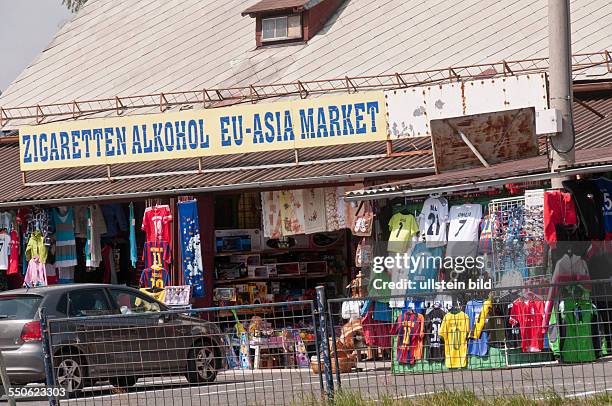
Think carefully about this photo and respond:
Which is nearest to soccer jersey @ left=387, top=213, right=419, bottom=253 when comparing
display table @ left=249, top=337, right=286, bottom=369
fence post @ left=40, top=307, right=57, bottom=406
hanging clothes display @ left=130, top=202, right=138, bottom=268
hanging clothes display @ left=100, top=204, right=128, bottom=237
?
display table @ left=249, top=337, right=286, bottom=369

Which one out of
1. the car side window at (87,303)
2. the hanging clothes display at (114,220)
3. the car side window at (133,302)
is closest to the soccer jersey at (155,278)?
the hanging clothes display at (114,220)

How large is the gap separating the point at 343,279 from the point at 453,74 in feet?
14.0

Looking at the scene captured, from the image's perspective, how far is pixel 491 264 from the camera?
17.1 metres

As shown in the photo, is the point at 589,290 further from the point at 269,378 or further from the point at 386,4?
the point at 386,4

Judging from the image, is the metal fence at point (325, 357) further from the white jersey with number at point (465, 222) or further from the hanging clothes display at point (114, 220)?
the hanging clothes display at point (114, 220)

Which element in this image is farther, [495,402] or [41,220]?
[41,220]

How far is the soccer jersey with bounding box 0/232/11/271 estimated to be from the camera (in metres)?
24.4

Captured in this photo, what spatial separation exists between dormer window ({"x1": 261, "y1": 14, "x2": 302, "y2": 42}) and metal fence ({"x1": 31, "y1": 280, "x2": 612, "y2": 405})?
1496 centimetres

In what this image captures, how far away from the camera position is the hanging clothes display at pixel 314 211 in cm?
2248

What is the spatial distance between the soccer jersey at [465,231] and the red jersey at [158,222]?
23.2ft

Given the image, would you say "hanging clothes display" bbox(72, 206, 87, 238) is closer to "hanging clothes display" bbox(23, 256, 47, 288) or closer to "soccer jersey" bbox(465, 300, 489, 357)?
"hanging clothes display" bbox(23, 256, 47, 288)

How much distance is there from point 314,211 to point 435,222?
4898mm

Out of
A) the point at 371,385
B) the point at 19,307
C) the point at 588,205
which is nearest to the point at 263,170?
the point at 19,307

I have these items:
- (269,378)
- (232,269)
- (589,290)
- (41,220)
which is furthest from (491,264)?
(41,220)
